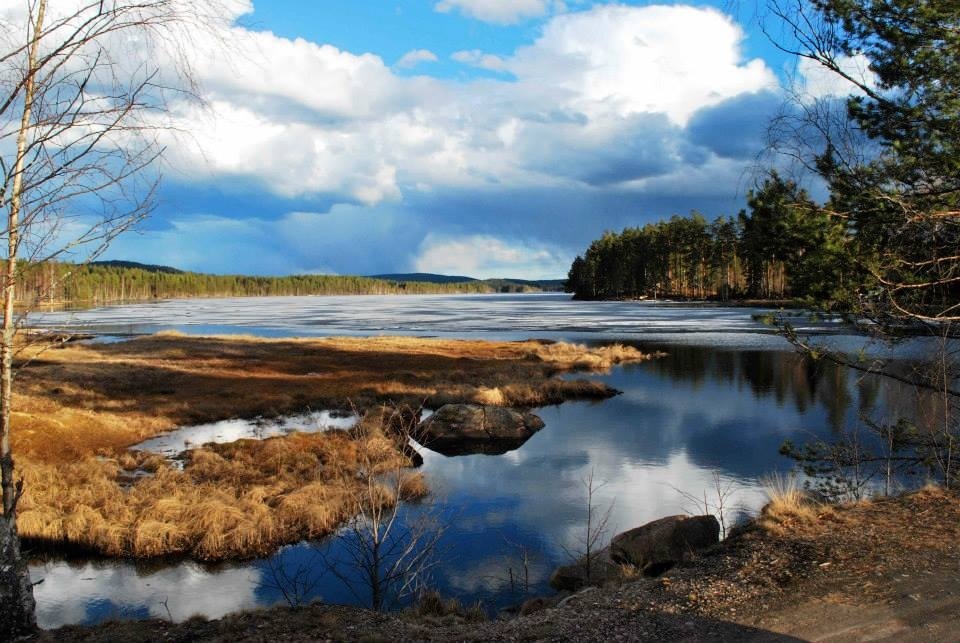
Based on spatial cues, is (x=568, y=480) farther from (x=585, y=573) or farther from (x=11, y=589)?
(x=11, y=589)

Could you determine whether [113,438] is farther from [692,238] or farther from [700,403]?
[692,238]

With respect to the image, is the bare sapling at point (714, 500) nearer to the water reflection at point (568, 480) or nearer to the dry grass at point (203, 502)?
the water reflection at point (568, 480)

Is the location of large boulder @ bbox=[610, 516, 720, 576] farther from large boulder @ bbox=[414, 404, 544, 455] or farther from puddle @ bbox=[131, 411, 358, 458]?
puddle @ bbox=[131, 411, 358, 458]

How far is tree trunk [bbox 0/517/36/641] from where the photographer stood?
5523 millimetres

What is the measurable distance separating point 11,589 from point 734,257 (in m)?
117

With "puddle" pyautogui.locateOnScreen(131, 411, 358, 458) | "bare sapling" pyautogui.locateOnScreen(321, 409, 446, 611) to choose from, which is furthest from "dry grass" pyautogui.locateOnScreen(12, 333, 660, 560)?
"puddle" pyautogui.locateOnScreen(131, 411, 358, 458)

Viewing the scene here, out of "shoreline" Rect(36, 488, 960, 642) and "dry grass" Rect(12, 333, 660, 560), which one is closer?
"shoreline" Rect(36, 488, 960, 642)

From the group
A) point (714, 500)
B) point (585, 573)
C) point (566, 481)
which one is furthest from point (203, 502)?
point (714, 500)

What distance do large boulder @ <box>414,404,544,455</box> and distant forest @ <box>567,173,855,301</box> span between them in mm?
10810

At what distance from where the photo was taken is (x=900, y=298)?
8.95m

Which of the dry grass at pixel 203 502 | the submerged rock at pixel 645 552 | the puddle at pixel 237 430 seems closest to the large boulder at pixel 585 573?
the submerged rock at pixel 645 552

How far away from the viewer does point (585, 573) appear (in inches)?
433

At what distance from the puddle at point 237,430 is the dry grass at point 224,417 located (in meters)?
0.83

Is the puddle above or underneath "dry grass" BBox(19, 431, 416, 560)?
underneath
